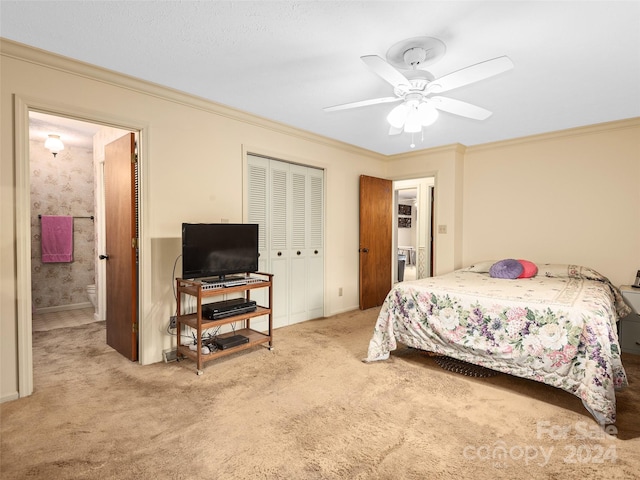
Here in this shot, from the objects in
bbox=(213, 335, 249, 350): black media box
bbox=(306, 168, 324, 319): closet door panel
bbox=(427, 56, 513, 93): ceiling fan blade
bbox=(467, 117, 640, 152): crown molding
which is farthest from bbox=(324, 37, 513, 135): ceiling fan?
bbox=(467, 117, 640, 152): crown molding

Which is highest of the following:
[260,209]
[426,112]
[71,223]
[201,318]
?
[426,112]

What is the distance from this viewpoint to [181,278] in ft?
10.0

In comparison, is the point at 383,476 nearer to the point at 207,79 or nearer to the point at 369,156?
the point at 207,79

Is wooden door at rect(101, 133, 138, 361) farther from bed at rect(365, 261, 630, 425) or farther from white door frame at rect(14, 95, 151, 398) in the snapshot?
bed at rect(365, 261, 630, 425)

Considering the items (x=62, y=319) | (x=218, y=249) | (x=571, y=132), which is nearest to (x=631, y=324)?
(x=571, y=132)

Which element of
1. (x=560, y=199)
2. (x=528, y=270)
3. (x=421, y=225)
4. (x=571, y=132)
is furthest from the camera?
(x=421, y=225)

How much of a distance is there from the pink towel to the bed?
182 inches

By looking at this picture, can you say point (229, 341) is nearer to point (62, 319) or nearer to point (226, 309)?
point (226, 309)

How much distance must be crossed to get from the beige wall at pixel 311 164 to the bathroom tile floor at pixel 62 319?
203cm

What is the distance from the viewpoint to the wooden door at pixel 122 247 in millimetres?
3008

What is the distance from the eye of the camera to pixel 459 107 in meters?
2.39

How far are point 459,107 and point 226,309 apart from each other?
→ 2423mm

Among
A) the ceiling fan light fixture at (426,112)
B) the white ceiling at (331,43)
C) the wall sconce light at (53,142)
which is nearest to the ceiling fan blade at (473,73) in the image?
the ceiling fan light fixture at (426,112)

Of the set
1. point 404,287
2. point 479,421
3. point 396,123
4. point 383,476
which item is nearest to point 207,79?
point 396,123
